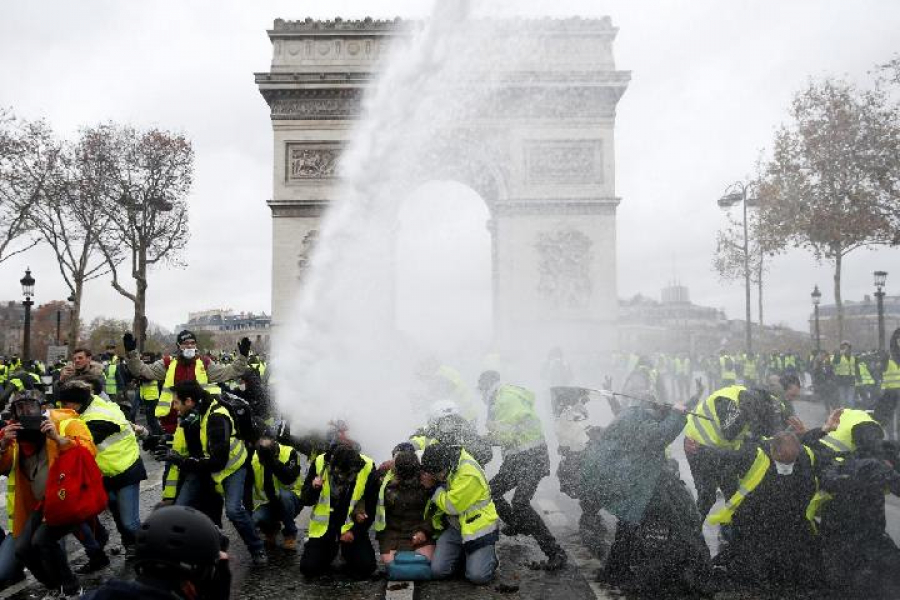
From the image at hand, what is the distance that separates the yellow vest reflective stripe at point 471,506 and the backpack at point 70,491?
2.31m

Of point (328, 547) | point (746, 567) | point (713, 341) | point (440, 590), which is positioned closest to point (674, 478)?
point (746, 567)

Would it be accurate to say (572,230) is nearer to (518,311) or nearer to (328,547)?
(518,311)

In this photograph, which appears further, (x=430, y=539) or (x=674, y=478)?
(x=430, y=539)

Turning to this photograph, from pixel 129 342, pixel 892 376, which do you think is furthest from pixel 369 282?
pixel 892 376

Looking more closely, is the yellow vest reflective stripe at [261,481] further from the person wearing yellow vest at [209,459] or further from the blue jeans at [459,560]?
the blue jeans at [459,560]

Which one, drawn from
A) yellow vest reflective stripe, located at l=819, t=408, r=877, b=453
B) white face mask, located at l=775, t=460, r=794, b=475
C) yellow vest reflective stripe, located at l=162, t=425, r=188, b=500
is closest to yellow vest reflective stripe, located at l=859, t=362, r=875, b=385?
yellow vest reflective stripe, located at l=819, t=408, r=877, b=453

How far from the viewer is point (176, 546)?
2139mm

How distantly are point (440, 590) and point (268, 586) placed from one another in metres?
1.20

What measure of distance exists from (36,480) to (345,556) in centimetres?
214

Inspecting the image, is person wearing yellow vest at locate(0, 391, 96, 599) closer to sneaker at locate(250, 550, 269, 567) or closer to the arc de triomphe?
sneaker at locate(250, 550, 269, 567)

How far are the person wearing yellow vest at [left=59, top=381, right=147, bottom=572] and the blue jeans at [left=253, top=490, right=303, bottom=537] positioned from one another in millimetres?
979

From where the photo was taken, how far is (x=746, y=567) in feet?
16.8

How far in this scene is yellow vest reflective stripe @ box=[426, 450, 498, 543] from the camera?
17.1 ft

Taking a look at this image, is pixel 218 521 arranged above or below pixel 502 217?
below
